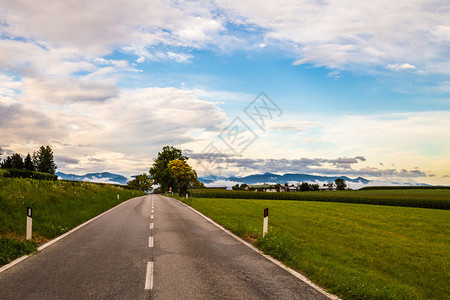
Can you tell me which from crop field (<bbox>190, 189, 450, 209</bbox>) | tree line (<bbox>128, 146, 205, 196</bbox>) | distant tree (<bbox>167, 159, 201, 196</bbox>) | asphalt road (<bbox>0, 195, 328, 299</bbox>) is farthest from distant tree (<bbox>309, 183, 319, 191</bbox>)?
asphalt road (<bbox>0, 195, 328, 299</bbox>)

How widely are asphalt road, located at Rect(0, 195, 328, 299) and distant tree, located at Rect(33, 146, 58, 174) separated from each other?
135 metres

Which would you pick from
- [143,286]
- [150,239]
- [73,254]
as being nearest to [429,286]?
[143,286]

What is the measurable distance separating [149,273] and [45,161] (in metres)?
142

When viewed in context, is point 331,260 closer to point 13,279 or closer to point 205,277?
point 205,277

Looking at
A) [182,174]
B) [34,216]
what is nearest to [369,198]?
[182,174]

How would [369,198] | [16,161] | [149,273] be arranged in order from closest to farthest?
1. [149,273]
2. [369,198]
3. [16,161]

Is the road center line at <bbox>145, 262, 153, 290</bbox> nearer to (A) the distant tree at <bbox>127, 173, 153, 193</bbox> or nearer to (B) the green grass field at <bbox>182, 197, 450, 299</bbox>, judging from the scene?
(B) the green grass field at <bbox>182, 197, 450, 299</bbox>

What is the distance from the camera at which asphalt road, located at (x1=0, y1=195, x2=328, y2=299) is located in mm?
5371

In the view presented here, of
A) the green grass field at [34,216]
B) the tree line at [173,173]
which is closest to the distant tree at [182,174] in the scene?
the tree line at [173,173]

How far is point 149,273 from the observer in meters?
6.51

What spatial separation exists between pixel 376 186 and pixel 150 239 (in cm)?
11422

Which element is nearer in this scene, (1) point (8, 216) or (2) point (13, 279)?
(2) point (13, 279)

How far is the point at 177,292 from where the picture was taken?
536 cm

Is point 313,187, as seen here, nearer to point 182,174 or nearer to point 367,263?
point 182,174
